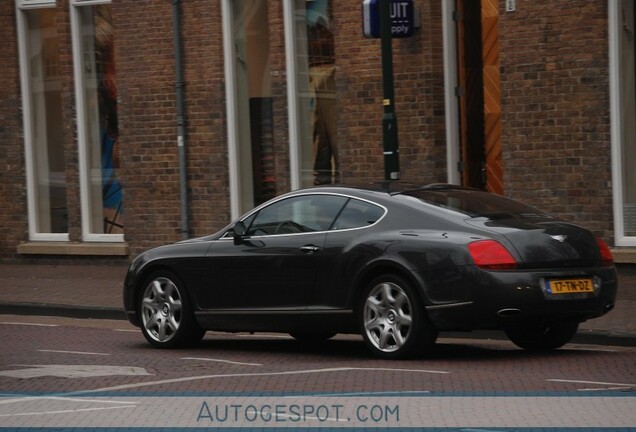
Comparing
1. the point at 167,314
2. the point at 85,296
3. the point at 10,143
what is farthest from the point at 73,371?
the point at 10,143

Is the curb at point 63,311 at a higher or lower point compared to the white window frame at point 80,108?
lower

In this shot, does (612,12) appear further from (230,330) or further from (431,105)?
(230,330)

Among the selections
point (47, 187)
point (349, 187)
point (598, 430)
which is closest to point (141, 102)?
point (47, 187)

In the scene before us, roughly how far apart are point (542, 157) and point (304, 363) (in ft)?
22.9

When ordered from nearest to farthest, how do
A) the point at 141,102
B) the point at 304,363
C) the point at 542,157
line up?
the point at 304,363 → the point at 542,157 → the point at 141,102

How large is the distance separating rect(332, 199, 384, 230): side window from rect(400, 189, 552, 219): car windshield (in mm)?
314

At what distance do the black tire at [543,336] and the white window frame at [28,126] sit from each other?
12.2 m

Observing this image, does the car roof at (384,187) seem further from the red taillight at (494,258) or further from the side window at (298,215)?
the red taillight at (494,258)

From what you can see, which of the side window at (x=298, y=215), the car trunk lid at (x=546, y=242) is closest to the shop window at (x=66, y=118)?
the side window at (x=298, y=215)

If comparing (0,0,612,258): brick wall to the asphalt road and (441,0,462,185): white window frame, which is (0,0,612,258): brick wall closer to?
(441,0,462,185): white window frame

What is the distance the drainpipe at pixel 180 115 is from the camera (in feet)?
70.2

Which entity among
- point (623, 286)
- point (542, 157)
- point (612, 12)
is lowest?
point (623, 286)

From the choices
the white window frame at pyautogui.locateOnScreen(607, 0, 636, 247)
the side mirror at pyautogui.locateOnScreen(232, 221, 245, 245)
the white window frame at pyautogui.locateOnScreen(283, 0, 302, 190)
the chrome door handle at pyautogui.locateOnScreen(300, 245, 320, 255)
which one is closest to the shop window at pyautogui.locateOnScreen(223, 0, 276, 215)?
the white window frame at pyautogui.locateOnScreen(283, 0, 302, 190)

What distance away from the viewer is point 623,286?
55.2ft
